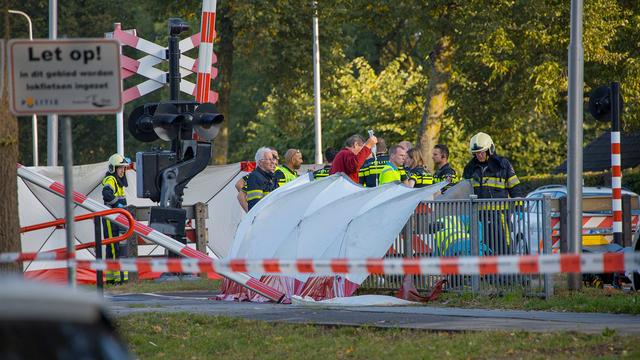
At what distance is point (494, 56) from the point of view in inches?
1304

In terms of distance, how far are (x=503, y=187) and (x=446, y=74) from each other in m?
19.8

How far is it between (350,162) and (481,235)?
2.30 metres

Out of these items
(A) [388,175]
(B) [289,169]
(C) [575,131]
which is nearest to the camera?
(C) [575,131]

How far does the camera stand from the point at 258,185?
61.2ft

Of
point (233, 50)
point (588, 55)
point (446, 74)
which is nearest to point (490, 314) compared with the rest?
point (588, 55)

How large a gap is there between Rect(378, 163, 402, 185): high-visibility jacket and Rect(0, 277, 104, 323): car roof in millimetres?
12371

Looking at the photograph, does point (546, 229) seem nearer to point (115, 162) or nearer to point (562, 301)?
point (562, 301)

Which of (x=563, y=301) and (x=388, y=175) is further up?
(x=388, y=175)

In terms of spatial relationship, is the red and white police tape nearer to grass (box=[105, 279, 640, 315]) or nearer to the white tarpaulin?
grass (box=[105, 279, 640, 315])

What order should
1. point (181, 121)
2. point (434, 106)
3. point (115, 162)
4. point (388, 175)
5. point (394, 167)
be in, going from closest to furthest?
point (388, 175) < point (181, 121) < point (394, 167) < point (115, 162) < point (434, 106)

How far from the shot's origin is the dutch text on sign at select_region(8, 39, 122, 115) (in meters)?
8.80

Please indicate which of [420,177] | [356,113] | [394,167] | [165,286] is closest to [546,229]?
[394,167]

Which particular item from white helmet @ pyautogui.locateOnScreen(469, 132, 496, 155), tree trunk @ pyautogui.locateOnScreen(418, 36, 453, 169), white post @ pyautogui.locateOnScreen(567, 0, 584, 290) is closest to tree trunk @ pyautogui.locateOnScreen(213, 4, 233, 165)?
tree trunk @ pyautogui.locateOnScreen(418, 36, 453, 169)

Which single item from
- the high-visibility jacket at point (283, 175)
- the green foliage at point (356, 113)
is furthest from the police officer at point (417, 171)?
the green foliage at point (356, 113)
